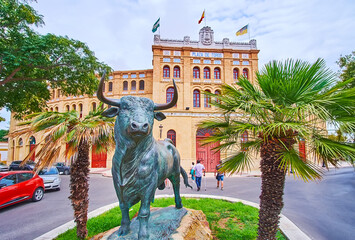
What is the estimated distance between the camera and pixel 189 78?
20609 millimetres

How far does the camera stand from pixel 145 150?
95.8 inches

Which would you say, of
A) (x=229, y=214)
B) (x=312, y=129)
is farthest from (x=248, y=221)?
(x=312, y=129)

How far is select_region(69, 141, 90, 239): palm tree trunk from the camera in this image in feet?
14.1

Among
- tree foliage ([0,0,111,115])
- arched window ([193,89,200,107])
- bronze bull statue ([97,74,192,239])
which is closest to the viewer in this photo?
bronze bull statue ([97,74,192,239])

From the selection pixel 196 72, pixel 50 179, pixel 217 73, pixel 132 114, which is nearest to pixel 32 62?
pixel 50 179

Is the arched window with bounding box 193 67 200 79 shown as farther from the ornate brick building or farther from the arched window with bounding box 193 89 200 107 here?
the arched window with bounding box 193 89 200 107

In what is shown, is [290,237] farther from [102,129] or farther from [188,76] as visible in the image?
[188,76]

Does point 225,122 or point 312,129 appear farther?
point 225,122

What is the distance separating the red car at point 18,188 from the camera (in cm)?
759

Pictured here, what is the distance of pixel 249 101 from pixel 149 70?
19978 mm

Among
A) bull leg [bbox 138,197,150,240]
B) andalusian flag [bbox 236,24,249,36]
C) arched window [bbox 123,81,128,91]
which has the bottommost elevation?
bull leg [bbox 138,197,150,240]

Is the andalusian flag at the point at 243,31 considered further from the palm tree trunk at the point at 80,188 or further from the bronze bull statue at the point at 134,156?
the bronze bull statue at the point at 134,156

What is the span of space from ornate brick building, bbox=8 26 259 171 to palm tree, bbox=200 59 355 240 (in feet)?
50.5

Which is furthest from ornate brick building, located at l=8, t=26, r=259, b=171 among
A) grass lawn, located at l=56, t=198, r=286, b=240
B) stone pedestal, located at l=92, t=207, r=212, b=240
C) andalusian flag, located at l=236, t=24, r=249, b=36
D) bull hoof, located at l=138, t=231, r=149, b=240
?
bull hoof, located at l=138, t=231, r=149, b=240
